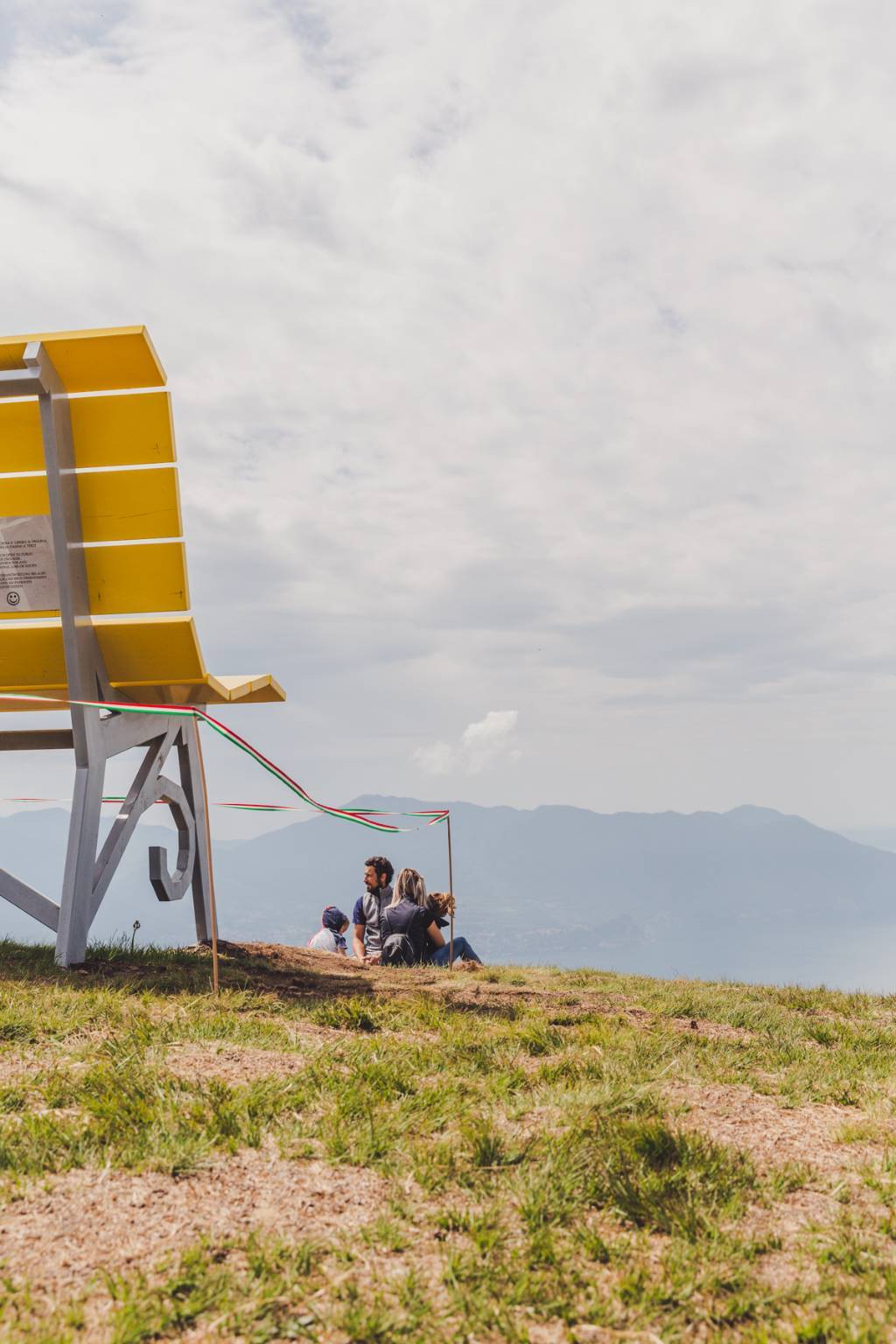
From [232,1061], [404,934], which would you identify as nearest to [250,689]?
[404,934]

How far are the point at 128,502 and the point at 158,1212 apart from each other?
5.42 metres

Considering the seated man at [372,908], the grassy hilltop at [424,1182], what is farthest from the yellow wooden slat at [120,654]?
the seated man at [372,908]

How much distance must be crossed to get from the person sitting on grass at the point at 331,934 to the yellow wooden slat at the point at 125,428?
6537 millimetres

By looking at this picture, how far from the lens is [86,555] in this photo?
23.4ft

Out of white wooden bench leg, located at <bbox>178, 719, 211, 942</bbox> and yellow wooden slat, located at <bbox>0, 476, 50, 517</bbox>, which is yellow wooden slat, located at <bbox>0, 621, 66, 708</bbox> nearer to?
yellow wooden slat, located at <bbox>0, 476, 50, 517</bbox>

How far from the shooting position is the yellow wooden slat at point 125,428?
6992 mm

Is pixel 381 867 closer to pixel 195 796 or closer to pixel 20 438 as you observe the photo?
pixel 195 796

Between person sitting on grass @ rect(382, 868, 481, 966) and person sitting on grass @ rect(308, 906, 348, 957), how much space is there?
173 cm

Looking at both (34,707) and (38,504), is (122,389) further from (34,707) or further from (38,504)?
(34,707)

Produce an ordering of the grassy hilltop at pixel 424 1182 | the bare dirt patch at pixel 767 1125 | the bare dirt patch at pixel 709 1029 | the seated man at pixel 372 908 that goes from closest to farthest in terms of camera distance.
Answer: the grassy hilltop at pixel 424 1182
the bare dirt patch at pixel 767 1125
the bare dirt patch at pixel 709 1029
the seated man at pixel 372 908

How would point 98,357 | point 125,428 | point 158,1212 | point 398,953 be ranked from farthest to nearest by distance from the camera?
point 398,953, point 125,428, point 98,357, point 158,1212

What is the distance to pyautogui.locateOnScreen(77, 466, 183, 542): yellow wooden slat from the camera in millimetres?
7070

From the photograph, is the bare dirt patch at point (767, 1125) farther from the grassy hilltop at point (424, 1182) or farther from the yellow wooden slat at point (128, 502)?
the yellow wooden slat at point (128, 502)

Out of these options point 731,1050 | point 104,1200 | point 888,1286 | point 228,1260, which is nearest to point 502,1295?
point 228,1260
